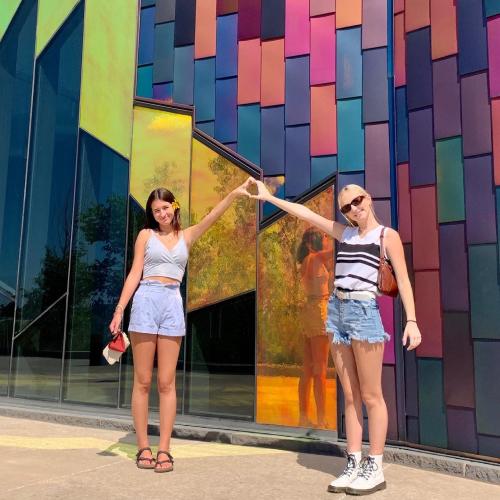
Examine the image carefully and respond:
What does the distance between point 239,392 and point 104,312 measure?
1617mm

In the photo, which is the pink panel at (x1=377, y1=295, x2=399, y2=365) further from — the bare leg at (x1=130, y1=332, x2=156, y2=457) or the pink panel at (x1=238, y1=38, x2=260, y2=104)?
the pink panel at (x1=238, y1=38, x2=260, y2=104)

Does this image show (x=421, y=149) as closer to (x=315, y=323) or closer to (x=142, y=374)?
(x=315, y=323)

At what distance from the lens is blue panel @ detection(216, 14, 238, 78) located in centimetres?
505

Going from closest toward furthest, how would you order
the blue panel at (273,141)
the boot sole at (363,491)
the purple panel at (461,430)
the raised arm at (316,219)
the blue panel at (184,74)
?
the boot sole at (363,491), the raised arm at (316,219), the purple panel at (461,430), the blue panel at (273,141), the blue panel at (184,74)

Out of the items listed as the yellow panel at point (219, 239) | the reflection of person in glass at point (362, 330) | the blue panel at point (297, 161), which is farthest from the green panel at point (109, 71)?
the reflection of person in glass at point (362, 330)

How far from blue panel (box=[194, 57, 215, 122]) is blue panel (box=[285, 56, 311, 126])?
74cm

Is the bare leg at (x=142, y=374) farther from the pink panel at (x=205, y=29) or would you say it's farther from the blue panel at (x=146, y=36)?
the blue panel at (x=146, y=36)

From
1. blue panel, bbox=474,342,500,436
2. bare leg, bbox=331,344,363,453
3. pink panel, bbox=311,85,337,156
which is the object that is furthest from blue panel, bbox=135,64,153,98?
blue panel, bbox=474,342,500,436

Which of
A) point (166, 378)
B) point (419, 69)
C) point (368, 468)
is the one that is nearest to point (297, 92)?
point (419, 69)

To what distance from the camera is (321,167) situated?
4500mm

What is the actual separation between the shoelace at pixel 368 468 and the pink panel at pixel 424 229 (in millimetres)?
1433

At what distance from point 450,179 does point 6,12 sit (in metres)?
5.66

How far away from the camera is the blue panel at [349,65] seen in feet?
14.6

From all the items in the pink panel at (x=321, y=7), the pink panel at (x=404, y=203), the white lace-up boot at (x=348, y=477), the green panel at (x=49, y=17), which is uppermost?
the green panel at (x=49, y=17)
